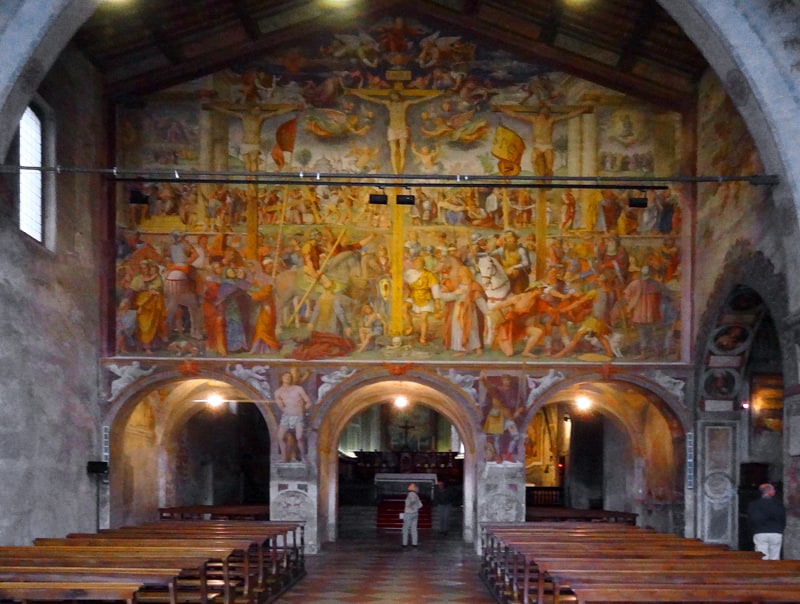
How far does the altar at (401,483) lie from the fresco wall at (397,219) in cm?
868

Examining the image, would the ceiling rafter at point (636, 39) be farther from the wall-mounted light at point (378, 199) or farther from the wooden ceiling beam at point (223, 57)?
the wall-mounted light at point (378, 199)

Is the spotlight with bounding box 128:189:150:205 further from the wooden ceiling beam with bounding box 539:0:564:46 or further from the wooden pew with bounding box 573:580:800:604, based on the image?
the wooden pew with bounding box 573:580:800:604

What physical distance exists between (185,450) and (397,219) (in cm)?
1015

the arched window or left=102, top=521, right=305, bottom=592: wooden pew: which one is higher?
the arched window

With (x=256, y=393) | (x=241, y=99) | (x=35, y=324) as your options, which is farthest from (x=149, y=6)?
(x=256, y=393)

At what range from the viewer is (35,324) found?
712 inches

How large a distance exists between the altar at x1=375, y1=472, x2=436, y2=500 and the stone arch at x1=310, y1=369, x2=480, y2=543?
3661 millimetres

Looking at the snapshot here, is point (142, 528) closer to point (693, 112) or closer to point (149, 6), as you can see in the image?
point (149, 6)

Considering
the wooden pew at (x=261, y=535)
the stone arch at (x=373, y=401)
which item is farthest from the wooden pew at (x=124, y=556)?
Answer: the stone arch at (x=373, y=401)

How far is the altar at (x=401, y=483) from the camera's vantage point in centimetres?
3044

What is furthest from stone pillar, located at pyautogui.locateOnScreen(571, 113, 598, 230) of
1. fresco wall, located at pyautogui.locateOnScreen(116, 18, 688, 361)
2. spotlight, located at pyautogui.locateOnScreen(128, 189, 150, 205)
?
spotlight, located at pyautogui.locateOnScreen(128, 189, 150, 205)

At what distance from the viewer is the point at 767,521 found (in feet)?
50.5

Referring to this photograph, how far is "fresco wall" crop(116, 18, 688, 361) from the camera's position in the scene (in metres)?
22.3

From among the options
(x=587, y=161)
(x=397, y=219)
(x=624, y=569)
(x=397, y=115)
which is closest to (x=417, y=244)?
(x=397, y=219)
